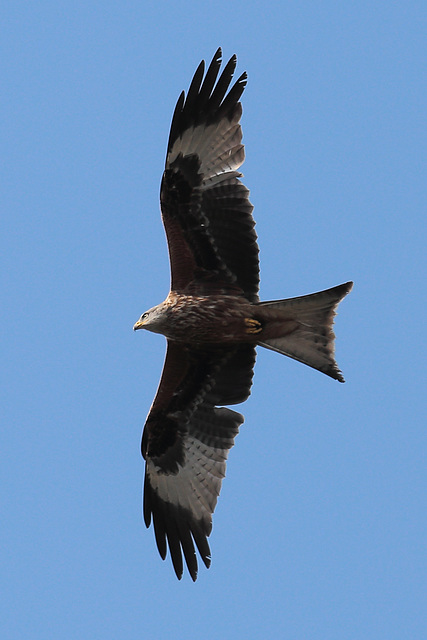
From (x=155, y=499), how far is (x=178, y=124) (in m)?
3.85

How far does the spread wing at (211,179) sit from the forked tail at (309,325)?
0.93ft

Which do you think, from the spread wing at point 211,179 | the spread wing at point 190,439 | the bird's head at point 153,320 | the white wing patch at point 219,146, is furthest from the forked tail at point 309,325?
the white wing patch at point 219,146

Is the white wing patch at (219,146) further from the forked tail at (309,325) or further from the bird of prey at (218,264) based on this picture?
the forked tail at (309,325)

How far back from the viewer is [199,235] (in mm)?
11820

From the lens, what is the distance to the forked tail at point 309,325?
11.7 meters

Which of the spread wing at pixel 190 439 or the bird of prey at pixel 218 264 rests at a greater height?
the bird of prey at pixel 218 264

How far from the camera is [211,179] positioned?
11703 millimetres

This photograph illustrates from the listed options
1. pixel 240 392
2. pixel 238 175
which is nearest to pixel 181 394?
pixel 240 392

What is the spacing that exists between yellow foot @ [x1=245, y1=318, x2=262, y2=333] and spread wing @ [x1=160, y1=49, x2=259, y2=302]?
214 millimetres

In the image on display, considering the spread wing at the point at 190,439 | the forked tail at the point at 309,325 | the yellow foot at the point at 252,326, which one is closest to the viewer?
the forked tail at the point at 309,325

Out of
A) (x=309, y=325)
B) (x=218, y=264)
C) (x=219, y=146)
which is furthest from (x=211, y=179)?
(x=309, y=325)

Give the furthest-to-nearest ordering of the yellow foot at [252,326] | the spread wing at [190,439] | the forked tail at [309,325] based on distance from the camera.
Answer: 1. the spread wing at [190,439]
2. the yellow foot at [252,326]
3. the forked tail at [309,325]

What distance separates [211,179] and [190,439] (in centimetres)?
272

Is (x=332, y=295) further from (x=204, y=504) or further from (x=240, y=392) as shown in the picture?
(x=204, y=504)
